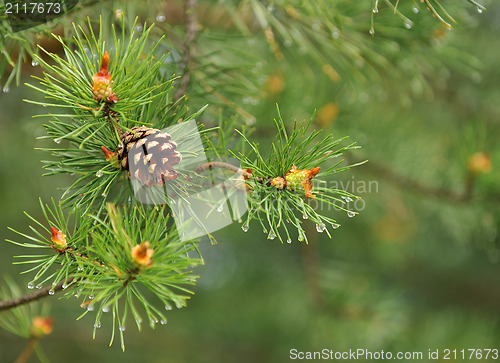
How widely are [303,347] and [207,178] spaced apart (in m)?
0.83

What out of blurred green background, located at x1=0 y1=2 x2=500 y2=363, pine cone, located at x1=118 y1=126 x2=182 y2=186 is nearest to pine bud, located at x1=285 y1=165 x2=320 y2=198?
pine cone, located at x1=118 y1=126 x2=182 y2=186

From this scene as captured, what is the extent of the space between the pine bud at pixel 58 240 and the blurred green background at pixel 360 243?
0.80 feet

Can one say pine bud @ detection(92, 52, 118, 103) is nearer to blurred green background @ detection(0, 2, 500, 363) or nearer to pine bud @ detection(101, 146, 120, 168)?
pine bud @ detection(101, 146, 120, 168)

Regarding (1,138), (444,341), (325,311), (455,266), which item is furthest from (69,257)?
(455,266)

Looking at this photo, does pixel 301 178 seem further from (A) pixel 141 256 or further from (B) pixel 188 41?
(B) pixel 188 41

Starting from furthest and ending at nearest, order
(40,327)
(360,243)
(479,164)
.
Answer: (360,243)
(479,164)
(40,327)

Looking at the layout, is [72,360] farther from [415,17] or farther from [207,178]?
[415,17]

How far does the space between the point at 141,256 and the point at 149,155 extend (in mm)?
72

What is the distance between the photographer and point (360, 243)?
119 cm

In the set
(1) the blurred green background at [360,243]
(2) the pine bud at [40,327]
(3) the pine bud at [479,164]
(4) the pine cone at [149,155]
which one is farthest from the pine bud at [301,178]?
(3) the pine bud at [479,164]

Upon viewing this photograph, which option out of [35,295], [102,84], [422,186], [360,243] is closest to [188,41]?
A: [102,84]

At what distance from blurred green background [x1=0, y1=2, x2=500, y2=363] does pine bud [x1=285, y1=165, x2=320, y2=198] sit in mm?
212

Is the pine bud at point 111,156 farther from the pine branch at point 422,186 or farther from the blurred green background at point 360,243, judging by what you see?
the pine branch at point 422,186

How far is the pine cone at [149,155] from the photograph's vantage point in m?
0.32
